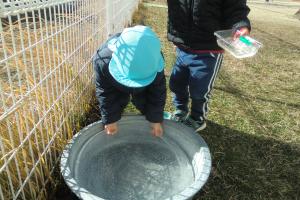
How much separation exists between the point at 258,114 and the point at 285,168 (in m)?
0.84

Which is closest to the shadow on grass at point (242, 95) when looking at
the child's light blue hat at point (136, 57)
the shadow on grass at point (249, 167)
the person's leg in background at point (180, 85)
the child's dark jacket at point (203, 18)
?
the shadow on grass at point (249, 167)

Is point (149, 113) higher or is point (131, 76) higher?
point (131, 76)

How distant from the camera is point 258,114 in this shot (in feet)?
10.1

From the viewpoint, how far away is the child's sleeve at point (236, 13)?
7.04 feet

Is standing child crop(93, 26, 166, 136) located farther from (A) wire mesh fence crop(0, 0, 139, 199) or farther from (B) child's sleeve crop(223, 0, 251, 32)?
(B) child's sleeve crop(223, 0, 251, 32)

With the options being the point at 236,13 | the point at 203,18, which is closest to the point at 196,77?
the point at 203,18

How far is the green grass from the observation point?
2.15m

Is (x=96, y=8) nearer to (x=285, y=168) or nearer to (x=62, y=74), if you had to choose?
(x=62, y=74)

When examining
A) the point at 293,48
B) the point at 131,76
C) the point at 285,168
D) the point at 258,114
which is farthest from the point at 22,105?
the point at 293,48

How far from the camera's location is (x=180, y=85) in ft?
8.89

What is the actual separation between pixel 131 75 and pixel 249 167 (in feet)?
4.13

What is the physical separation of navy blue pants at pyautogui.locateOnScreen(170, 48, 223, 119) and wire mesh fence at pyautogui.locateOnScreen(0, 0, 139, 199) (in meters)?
0.79

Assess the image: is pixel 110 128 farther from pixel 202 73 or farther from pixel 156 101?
pixel 202 73

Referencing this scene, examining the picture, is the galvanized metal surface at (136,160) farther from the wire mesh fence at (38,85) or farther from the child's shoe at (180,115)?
the child's shoe at (180,115)
